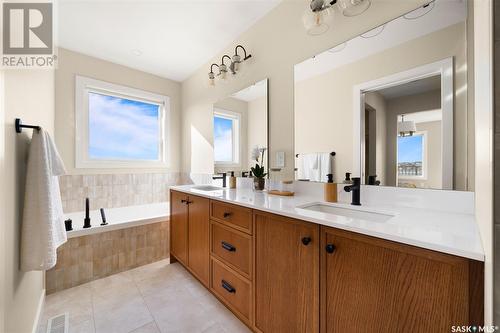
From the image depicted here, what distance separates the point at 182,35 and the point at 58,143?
Answer: 6.28 feet

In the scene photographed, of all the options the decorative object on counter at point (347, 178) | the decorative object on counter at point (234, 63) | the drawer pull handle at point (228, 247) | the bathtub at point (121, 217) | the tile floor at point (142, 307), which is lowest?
the tile floor at point (142, 307)

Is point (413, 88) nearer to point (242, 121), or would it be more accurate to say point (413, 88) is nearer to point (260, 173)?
point (260, 173)

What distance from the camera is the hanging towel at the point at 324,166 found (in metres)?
1.50

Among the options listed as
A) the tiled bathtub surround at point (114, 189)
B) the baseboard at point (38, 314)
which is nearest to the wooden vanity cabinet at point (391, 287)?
the baseboard at point (38, 314)

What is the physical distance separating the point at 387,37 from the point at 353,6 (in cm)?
30

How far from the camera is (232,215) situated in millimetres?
1431

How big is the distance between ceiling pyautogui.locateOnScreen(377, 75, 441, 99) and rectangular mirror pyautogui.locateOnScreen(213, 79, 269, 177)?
0.99m

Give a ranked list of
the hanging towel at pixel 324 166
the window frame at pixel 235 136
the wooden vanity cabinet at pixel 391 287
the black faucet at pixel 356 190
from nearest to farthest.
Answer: the wooden vanity cabinet at pixel 391 287, the black faucet at pixel 356 190, the hanging towel at pixel 324 166, the window frame at pixel 235 136

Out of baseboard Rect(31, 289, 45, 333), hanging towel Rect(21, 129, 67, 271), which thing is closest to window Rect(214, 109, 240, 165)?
hanging towel Rect(21, 129, 67, 271)

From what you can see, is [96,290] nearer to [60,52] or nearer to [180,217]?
[180,217]

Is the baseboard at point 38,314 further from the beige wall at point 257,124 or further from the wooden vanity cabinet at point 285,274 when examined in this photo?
the beige wall at point 257,124

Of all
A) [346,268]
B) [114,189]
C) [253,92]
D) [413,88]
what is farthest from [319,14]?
[114,189]

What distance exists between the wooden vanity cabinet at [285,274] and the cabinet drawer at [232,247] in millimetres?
90

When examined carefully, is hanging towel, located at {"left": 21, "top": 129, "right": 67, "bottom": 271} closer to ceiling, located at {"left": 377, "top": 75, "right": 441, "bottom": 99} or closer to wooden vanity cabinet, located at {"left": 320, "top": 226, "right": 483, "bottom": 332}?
wooden vanity cabinet, located at {"left": 320, "top": 226, "right": 483, "bottom": 332}
